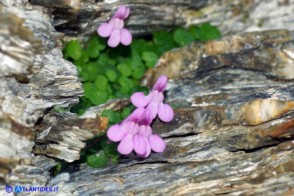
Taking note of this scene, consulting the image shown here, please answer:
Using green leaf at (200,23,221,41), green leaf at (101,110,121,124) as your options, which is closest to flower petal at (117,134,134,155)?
green leaf at (101,110,121,124)

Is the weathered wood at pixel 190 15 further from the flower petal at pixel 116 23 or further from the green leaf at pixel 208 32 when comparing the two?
the green leaf at pixel 208 32

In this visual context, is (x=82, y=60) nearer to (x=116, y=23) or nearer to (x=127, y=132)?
(x=116, y=23)

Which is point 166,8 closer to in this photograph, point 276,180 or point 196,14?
point 196,14

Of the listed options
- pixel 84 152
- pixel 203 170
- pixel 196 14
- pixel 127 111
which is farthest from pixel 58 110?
pixel 196 14

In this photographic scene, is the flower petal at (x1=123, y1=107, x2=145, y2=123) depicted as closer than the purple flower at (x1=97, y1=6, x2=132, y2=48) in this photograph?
Yes

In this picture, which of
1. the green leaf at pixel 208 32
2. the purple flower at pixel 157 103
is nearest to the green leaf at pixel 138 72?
the green leaf at pixel 208 32

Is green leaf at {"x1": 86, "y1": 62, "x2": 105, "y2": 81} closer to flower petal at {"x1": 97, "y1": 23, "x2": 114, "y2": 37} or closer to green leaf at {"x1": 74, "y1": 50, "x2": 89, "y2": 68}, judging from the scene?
green leaf at {"x1": 74, "y1": 50, "x2": 89, "y2": 68}
